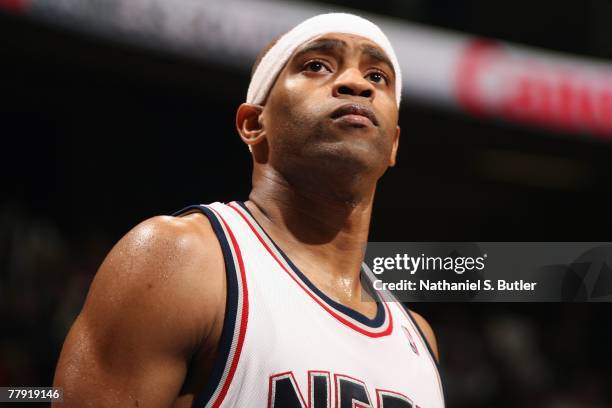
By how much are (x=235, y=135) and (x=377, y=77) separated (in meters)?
5.88

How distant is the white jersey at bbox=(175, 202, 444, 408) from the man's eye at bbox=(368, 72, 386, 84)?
54 cm

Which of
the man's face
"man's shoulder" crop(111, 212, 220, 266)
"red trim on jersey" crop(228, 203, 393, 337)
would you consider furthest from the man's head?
"man's shoulder" crop(111, 212, 220, 266)

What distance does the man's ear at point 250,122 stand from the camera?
2.49 metres

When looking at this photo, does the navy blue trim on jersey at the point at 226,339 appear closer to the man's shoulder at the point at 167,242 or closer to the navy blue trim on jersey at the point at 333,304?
the man's shoulder at the point at 167,242

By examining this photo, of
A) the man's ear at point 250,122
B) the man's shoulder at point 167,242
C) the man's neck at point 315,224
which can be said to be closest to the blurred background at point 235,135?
the man's ear at point 250,122

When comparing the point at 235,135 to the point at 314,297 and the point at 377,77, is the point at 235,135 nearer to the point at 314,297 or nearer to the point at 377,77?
the point at 377,77

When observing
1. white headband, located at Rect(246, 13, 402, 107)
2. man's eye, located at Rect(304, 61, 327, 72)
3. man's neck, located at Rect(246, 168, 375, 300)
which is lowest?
man's neck, located at Rect(246, 168, 375, 300)

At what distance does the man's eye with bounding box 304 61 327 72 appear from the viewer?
2.41m

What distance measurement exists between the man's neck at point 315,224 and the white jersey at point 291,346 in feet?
0.26

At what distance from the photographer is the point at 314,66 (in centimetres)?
242

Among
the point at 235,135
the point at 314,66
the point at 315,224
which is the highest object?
the point at 235,135

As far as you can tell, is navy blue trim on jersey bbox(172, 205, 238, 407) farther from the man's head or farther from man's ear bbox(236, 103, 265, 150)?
man's ear bbox(236, 103, 265, 150)

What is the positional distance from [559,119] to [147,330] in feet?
21.0

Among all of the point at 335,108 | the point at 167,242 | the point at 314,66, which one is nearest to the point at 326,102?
the point at 335,108
